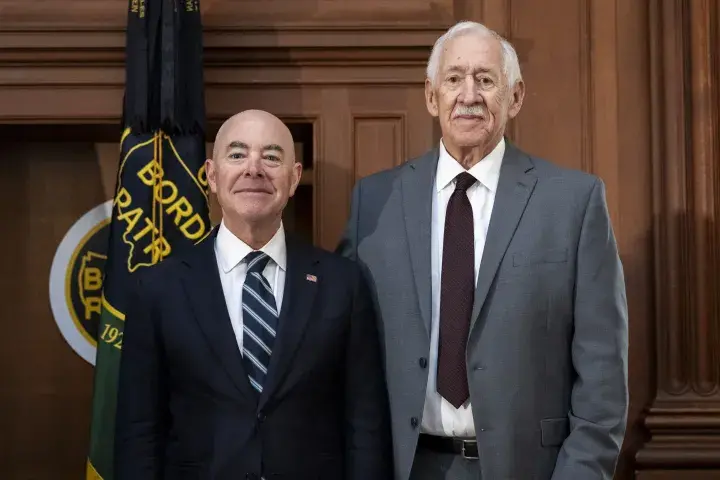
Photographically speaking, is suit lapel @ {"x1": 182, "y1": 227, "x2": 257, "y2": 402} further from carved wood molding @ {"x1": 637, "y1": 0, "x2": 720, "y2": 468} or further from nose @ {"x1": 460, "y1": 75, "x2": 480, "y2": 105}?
carved wood molding @ {"x1": 637, "y1": 0, "x2": 720, "y2": 468}

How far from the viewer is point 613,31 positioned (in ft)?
11.1

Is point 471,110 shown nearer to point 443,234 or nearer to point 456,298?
point 443,234

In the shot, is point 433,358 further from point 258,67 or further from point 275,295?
point 258,67

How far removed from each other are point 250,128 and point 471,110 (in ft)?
1.82

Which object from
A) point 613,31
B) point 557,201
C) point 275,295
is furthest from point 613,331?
point 613,31

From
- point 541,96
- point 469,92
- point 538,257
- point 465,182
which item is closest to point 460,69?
point 469,92

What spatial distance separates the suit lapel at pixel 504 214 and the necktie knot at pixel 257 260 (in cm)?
54

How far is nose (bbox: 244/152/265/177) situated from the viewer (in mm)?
2518

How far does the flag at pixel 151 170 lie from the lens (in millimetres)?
3055

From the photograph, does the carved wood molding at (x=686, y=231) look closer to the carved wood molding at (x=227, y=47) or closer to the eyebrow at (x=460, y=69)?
the carved wood molding at (x=227, y=47)

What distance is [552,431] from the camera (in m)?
2.41

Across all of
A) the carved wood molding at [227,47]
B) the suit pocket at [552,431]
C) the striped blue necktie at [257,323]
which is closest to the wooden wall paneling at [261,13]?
the carved wood molding at [227,47]

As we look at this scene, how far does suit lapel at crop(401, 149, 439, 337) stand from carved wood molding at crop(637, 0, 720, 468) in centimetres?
104

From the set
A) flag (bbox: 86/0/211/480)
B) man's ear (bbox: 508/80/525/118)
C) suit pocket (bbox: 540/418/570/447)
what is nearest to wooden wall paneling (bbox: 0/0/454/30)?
flag (bbox: 86/0/211/480)
